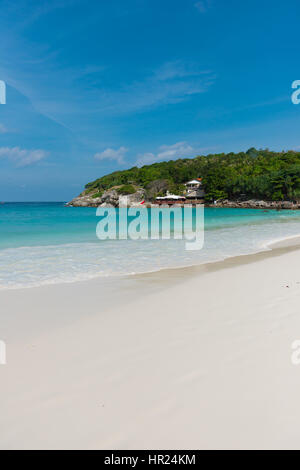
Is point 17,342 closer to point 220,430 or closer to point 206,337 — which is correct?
point 206,337

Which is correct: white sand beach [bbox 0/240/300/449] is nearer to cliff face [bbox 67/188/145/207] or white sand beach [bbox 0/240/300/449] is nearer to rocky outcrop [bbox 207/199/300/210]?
rocky outcrop [bbox 207/199/300/210]

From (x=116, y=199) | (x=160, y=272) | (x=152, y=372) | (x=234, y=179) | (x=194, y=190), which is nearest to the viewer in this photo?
(x=152, y=372)

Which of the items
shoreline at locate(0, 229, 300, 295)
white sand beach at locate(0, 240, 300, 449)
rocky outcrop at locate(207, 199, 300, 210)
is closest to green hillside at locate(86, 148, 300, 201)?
rocky outcrop at locate(207, 199, 300, 210)

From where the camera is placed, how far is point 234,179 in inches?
3246

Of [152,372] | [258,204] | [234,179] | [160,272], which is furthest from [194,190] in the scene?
[152,372]

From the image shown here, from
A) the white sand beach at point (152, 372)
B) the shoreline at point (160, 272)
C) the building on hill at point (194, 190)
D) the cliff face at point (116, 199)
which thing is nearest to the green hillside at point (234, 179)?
the cliff face at point (116, 199)

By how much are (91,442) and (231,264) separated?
7082 millimetres

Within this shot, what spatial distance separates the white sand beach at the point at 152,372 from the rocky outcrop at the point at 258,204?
2494 inches

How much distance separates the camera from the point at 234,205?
259 ft

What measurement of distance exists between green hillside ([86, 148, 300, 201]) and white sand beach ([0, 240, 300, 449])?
66754 millimetres

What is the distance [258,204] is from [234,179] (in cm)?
1490

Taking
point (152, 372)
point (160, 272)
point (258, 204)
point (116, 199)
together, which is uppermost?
point (116, 199)

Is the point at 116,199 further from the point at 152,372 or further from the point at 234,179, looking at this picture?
the point at 152,372
